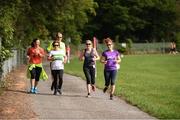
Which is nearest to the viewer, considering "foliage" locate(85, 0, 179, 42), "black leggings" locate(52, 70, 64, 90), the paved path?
the paved path

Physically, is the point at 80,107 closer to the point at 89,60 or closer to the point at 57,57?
the point at 89,60

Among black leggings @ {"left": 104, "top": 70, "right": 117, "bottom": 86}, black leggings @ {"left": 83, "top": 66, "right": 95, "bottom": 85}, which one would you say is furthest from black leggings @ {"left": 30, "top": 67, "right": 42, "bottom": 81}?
black leggings @ {"left": 104, "top": 70, "right": 117, "bottom": 86}

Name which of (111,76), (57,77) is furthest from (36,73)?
(111,76)

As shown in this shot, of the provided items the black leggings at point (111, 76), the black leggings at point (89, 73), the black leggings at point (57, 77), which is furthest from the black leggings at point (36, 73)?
the black leggings at point (111, 76)

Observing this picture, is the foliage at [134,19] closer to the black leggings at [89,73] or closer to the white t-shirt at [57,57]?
the white t-shirt at [57,57]

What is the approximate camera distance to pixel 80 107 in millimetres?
15953

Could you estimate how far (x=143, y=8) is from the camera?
105 meters

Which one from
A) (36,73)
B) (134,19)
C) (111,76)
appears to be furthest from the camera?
(134,19)

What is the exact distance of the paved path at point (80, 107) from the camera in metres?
14.4

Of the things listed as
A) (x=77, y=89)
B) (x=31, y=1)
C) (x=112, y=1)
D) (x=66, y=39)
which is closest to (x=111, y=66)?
(x=77, y=89)

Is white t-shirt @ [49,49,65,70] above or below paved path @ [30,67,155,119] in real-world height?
above

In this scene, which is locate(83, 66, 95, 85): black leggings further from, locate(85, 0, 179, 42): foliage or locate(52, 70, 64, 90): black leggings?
locate(85, 0, 179, 42): foliage

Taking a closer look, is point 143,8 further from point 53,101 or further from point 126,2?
point 53,101

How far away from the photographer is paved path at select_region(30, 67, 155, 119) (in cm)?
1436
